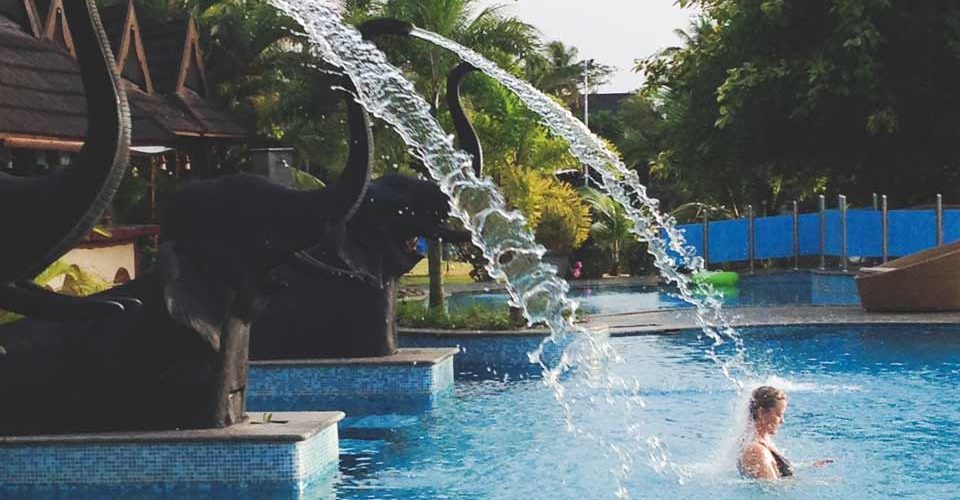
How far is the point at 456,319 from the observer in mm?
18328

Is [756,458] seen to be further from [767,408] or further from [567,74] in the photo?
[567,74]

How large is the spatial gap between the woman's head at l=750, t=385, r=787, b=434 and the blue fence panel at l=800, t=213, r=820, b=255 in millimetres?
21374

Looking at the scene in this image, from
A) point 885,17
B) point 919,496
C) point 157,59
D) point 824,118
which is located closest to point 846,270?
point 824,118

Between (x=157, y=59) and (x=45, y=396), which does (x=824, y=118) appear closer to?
(x=157, y=59)

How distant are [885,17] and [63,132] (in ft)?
56.8

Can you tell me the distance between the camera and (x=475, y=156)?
14.6 m

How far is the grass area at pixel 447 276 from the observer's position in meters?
34.2

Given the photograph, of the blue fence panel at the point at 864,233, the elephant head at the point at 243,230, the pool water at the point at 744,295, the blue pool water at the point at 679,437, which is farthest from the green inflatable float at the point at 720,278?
the elephant head at the point at 243,230

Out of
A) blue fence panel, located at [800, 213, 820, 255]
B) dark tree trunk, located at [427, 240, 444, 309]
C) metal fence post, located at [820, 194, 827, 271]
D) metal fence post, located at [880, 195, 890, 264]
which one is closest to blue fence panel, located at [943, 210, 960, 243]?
metal fence post, located at [880, 195, 890, 264]

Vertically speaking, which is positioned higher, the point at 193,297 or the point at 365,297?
the point at 193,297

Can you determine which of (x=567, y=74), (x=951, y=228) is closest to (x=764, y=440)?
(x=951, y=228)

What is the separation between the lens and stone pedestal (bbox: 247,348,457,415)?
14.2 meters

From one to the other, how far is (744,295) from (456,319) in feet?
39.7

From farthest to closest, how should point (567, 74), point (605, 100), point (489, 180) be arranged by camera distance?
point (605, 100), point (567, 74), point (489, 180)
